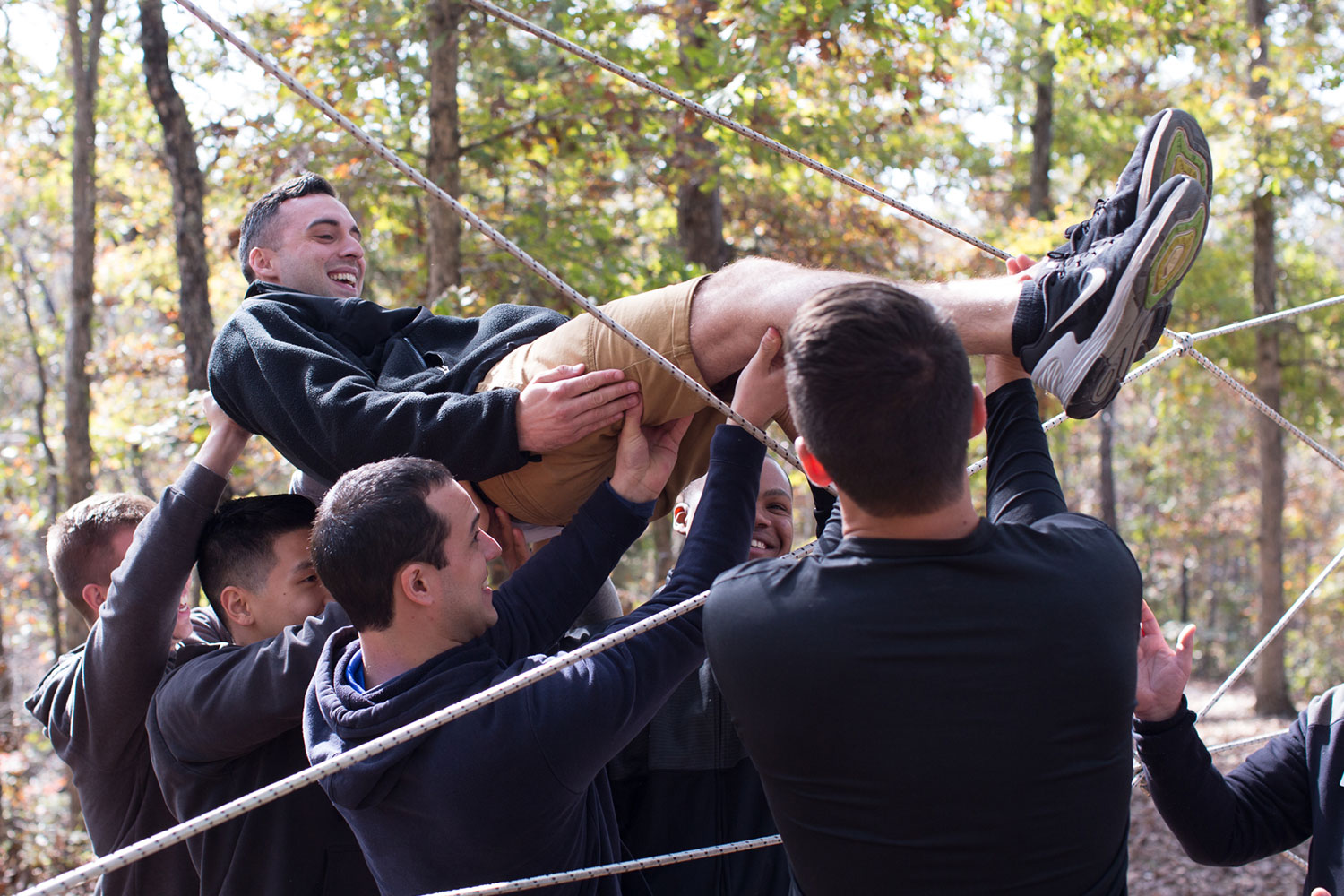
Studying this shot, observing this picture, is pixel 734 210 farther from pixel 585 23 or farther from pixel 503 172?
pixel 585 23

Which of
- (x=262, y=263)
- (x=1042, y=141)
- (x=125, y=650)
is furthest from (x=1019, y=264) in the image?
(x=1042, y=141)

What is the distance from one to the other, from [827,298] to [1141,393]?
1889 cm

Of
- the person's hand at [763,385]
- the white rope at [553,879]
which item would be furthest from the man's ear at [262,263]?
the white rope at [553,879]

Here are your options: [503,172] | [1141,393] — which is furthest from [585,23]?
[1141,393]

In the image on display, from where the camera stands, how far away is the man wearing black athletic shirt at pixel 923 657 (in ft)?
4.29

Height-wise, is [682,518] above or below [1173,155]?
below

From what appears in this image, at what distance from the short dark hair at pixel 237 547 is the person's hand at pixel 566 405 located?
0.62 metres

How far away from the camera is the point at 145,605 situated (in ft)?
7.02

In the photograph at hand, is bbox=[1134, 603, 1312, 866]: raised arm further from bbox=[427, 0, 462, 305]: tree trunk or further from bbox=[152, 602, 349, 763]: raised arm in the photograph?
bbox=[427, 0, 462, 305]: tree trunk

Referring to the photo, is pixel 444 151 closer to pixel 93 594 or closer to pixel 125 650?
pixel 93 594

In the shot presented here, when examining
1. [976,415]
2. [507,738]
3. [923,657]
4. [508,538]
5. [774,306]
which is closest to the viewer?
[923,657]

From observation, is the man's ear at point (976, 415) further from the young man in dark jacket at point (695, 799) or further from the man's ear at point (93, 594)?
the man's ear at point (93, 594)

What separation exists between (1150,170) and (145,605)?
2006 millimetres

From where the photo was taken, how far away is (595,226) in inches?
270
